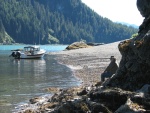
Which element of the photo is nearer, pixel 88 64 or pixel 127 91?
pixel 127 91

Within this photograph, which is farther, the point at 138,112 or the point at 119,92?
the point at 119,92

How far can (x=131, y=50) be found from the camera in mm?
11562

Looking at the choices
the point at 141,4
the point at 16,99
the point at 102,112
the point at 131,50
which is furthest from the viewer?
the point at 16,99

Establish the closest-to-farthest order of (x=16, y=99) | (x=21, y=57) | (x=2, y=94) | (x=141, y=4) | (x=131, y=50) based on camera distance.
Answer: (x=131, y=50)
(x=141, y=4)
(x=16, y=99)
(x=2, y=94)
(x=21, y=57)

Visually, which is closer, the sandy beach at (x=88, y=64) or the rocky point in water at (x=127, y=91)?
the rocky point in water at (x=127, y=91)

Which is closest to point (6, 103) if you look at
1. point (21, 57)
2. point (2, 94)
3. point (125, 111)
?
point (2, 94)

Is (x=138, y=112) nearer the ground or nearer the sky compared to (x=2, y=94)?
nearer the sky

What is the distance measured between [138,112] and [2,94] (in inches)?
701

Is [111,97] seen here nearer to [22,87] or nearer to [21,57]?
[22,87]

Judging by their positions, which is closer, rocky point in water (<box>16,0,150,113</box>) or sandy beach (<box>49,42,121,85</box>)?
rocky point in water (<box>16,0,150,113</box>)

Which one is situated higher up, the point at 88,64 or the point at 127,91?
the point at 127,91

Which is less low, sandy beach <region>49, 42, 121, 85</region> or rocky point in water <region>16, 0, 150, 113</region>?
rocky point in water <region>16, 0, 150, 113</region>

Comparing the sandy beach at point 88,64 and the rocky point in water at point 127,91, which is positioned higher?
the rocky point in water at point 127,91

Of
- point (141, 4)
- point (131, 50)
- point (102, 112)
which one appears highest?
point (141, 4)
